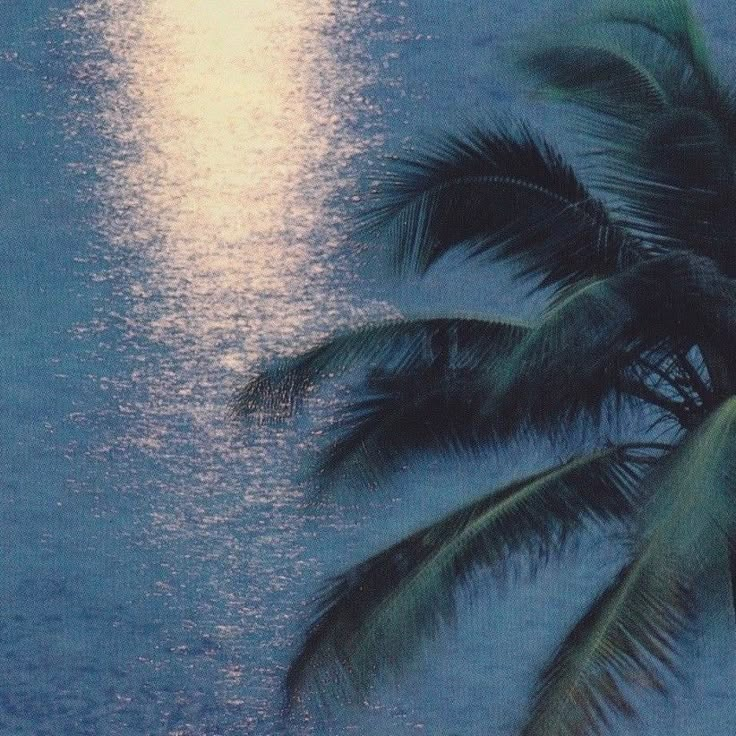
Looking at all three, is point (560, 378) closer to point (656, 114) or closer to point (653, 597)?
point (653, 597)

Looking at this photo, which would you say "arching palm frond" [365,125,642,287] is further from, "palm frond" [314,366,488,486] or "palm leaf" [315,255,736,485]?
"palm frond" [314,366,488,486]

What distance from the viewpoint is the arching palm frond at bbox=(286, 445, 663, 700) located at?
31.6 ft

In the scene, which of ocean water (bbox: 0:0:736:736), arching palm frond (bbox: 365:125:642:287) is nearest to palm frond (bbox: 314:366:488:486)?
arching palm frond (bbox: 365:125:642:287)

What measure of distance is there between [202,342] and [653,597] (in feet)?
30.2

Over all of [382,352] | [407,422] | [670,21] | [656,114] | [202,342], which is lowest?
[407,422]

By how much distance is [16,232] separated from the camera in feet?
60.3

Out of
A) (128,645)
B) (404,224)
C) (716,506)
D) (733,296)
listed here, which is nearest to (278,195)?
(128,645)

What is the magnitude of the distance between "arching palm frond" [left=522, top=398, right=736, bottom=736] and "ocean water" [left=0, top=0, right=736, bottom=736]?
20.5 feet

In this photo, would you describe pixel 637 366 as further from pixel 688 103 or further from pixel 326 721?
pixel 326 721

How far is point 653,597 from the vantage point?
8797 millimetres

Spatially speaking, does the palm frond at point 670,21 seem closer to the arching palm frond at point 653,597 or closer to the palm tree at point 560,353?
the palm tree at point 560,353

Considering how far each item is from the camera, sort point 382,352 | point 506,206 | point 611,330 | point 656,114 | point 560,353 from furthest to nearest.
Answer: point 382,352
point 506,206
point 656,114
point 611,330
point 560,353

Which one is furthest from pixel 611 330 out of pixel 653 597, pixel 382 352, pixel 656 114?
pixel 382 352

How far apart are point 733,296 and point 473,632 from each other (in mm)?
7904
